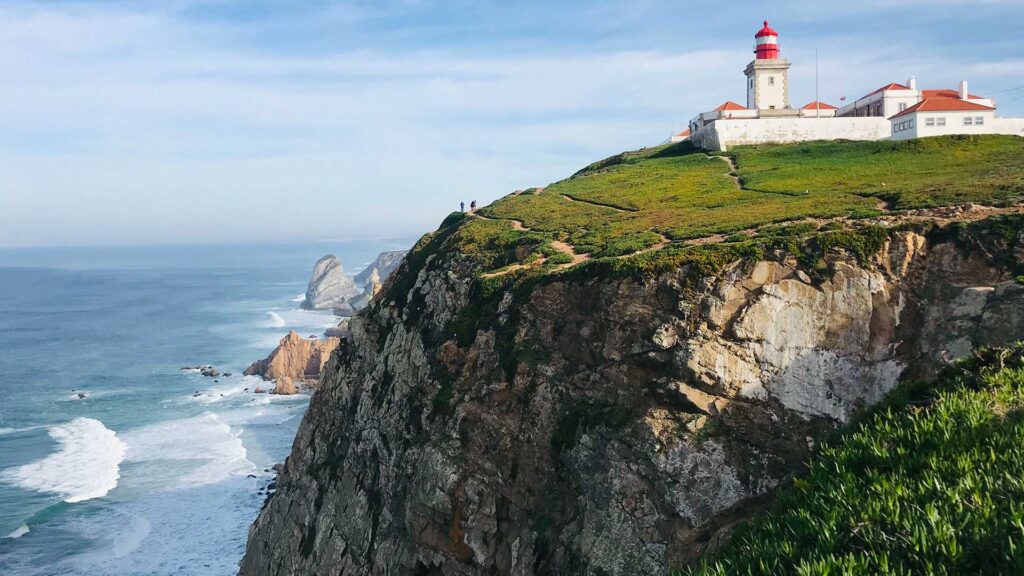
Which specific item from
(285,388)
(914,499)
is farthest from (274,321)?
(914,499)

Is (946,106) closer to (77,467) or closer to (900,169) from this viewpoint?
(900,169)

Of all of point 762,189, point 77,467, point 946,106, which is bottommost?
point 77,467

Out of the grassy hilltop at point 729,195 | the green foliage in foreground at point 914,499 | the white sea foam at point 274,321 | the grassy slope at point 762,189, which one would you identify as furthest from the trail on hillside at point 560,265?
the white sea foam at point 274,321

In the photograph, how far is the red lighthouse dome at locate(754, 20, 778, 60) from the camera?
204 feet

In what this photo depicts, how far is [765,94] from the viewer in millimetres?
63469

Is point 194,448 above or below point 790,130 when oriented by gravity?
below

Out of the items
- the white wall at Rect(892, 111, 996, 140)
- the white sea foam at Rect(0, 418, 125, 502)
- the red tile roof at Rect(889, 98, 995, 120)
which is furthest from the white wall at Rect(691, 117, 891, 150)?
→ the white sea foam at Rect(0, 418, 125, 502)

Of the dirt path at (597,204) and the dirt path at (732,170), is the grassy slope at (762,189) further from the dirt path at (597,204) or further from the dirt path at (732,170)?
the dirt path at (732,170)

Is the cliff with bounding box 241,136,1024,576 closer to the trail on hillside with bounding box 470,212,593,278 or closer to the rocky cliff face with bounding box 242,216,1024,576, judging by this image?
the rocky cliff face with bounding box 242,216,1024,576

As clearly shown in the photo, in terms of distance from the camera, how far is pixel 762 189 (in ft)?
134

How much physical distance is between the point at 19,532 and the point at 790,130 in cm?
5899

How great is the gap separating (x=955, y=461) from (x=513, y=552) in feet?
48.7

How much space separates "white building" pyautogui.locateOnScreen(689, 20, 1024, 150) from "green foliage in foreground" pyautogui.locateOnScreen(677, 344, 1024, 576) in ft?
146

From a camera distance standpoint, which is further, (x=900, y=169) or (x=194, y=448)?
(x=194, y=448)
